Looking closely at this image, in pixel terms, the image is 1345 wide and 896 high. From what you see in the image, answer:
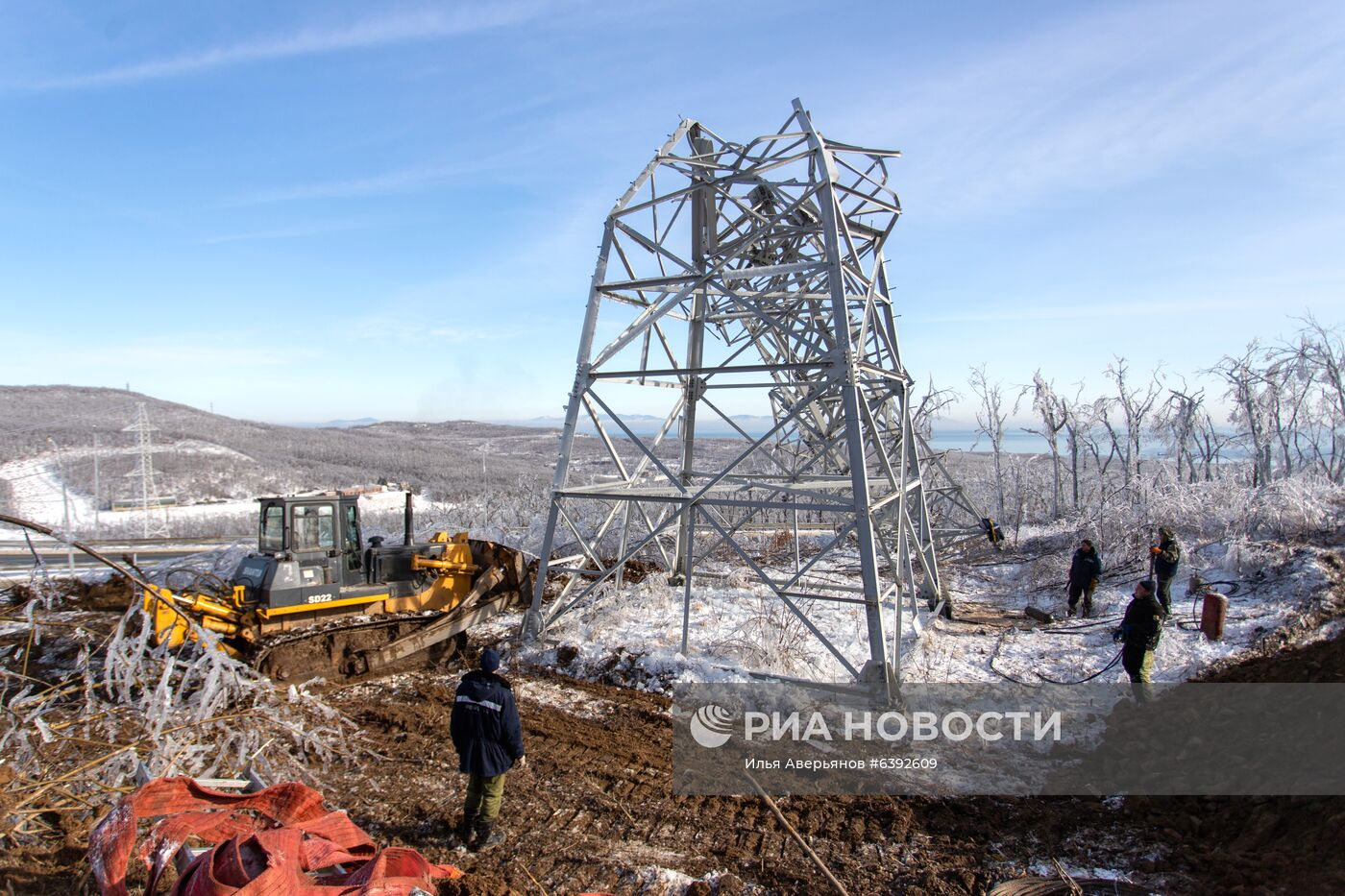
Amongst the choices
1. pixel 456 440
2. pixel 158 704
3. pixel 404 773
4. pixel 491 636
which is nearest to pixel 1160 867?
pixel 404 773

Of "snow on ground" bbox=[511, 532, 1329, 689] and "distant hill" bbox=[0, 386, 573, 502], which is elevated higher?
"distant hill" bbox=[0, 386, 573, 502]

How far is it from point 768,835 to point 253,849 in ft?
12.0

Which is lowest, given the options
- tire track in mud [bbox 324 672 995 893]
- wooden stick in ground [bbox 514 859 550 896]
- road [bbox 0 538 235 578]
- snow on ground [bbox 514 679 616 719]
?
road [bbox 0 538 235 578]

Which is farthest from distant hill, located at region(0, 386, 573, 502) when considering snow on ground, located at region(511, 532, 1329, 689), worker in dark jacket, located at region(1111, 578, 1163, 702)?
worker in dark jacket, located at region(1111, 578, 1163, 702)

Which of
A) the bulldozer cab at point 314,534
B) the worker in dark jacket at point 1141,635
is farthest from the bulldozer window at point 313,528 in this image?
the worker in dark jacket at point 1141,635

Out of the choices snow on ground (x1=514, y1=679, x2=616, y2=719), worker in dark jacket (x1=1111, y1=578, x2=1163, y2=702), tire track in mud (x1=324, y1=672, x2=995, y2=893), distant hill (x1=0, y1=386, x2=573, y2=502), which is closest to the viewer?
tire track in mud (x1=324, y1=672, x2=995, y2=893)

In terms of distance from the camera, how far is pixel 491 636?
34.3 ft

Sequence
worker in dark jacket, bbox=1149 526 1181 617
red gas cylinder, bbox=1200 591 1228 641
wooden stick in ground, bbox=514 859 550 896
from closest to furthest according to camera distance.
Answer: wooden stick in ground, bbox=514 859 550 896 < red gas cylinder, bbox=1200 591 1228 641 < worker in dark jacket, bbox=1149 526 1181 617

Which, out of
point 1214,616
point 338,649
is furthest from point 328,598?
point 1214,616

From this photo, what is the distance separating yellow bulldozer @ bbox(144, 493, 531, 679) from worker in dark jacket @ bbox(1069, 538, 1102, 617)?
32.3ft

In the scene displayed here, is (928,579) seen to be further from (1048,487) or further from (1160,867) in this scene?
(1048,487)

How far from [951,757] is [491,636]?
6711 millimetres

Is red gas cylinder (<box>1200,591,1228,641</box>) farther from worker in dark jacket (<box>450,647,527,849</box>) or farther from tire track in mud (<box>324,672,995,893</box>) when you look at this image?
worker in dark jacket (<box>450,647,527,849</box>)

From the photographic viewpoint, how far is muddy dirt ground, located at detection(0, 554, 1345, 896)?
175 inches
